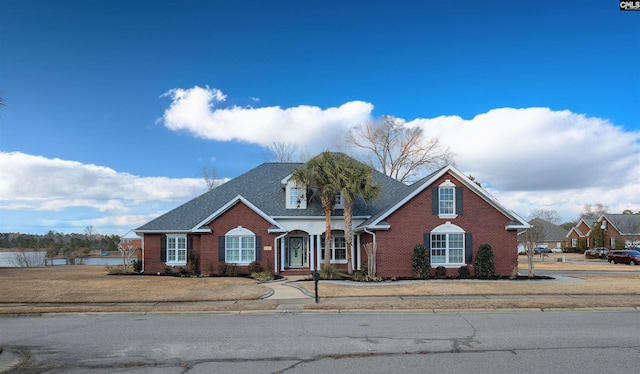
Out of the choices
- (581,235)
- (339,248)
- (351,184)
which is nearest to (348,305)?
(351,184)

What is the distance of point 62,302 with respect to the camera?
1698 cm

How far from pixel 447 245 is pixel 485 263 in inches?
80.5

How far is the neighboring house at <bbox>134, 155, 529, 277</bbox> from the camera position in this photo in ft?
85.9

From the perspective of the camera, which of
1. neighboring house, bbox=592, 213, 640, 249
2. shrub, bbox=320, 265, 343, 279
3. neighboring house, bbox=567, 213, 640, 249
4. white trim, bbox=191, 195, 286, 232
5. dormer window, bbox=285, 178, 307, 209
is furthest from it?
neighboring house, bbox=567, 213, 640, 249

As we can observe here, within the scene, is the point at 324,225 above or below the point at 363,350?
above

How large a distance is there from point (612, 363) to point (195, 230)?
893 inches


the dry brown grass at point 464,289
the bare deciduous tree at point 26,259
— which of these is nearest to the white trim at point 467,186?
the dry brown grass at point 464,289

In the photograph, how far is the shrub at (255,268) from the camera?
27.8m

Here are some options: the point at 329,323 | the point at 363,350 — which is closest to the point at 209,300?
the point at 329,323

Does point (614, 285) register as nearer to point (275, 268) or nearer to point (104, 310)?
point (275, 268)

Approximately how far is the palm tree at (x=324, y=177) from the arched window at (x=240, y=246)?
4174 millimetres

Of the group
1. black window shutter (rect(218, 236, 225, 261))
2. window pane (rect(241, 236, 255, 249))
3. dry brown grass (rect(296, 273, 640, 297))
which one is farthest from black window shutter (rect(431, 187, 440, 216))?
black window shutter (rect(218, 236, 225, 261))

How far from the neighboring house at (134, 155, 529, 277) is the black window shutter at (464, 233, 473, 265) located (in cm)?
5

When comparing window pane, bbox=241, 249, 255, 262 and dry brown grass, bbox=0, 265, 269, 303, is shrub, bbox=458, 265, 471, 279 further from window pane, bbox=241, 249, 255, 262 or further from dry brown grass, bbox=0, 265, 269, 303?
window pane, bbox=241, 249, 255, 262
